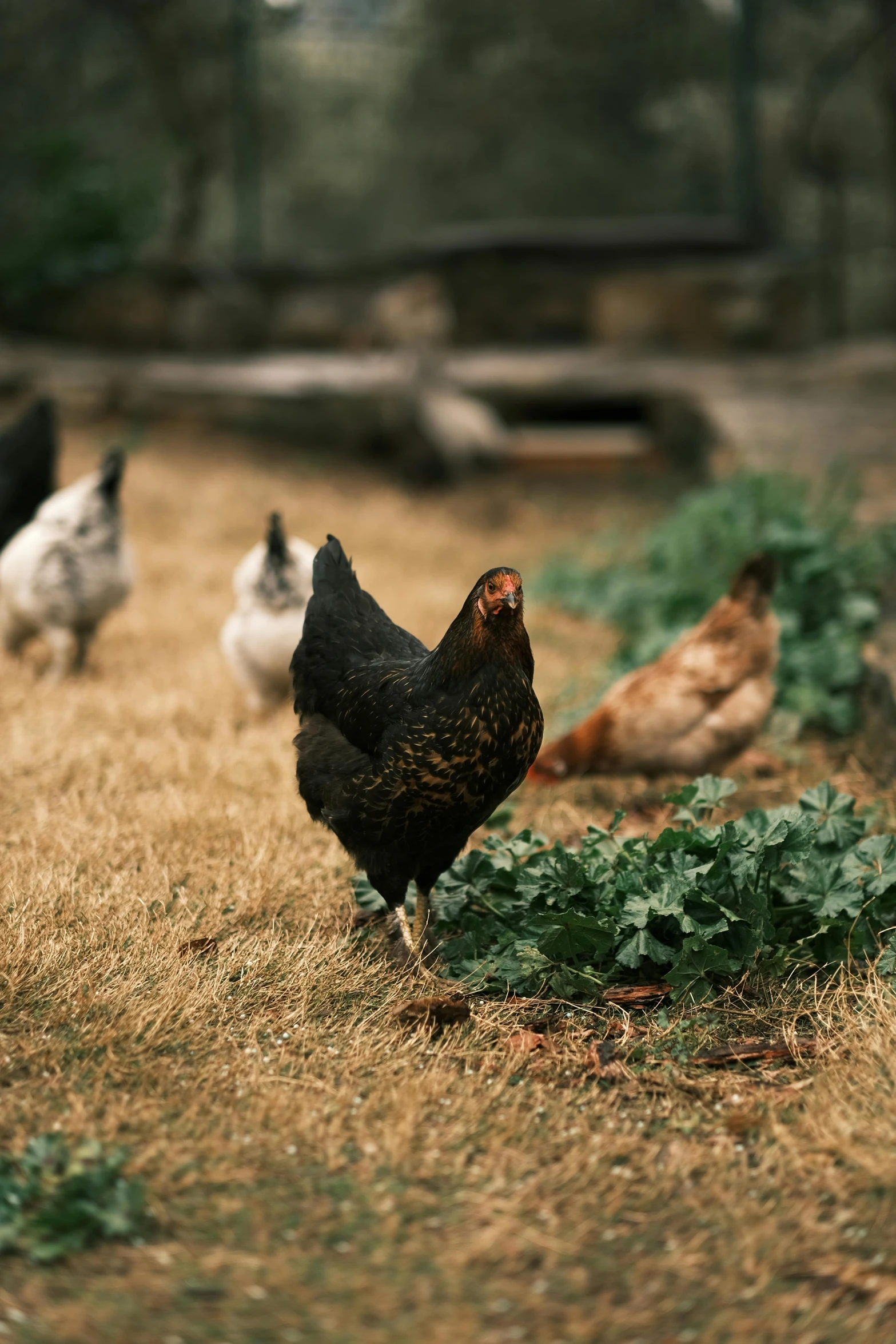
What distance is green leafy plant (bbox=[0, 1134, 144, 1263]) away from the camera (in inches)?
78.0

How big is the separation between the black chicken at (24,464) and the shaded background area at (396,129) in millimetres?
5384

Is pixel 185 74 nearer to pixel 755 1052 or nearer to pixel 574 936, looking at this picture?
pixel 574 936

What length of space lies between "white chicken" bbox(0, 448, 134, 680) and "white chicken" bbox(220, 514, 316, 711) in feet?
2.22

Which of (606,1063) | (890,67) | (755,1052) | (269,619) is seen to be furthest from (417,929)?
(890,67)

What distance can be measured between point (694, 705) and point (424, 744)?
1.55 m

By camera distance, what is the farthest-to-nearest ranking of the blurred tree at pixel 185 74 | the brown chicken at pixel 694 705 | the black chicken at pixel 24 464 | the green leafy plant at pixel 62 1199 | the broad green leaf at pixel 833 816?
the blurred tree at pixel 185 74, the black chicken at pixel 24 464, the brown chicken at pixel 694 705, the broad green leaf at pixel 833 816, the green leafy plant at pixel 62 1199

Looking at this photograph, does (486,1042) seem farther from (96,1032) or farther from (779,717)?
(779,717)

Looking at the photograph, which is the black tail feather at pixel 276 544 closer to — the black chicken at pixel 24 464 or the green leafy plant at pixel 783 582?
the green leafy plant at pixel 783 582

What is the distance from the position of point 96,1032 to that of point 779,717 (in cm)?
296

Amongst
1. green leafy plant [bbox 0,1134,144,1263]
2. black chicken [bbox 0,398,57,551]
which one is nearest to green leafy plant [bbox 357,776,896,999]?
green leafy plant [bbox 0,1134,144,1263]

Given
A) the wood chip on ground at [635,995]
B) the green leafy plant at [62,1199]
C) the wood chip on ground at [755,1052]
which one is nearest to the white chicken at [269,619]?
the wood chip on ground at [635,995]

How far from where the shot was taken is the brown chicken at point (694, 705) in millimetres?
3998

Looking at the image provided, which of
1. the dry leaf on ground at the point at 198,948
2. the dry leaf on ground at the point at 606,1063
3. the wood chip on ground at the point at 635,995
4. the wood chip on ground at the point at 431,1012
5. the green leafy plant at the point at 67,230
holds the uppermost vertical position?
the green leafy plant at the point at 67,230

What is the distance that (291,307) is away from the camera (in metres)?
11.4
